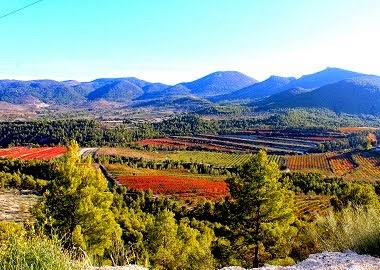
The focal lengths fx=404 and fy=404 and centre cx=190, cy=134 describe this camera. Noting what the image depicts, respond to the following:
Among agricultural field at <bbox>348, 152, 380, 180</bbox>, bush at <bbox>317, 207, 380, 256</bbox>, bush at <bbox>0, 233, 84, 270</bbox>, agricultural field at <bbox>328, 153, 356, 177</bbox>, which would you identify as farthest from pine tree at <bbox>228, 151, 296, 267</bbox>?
agricultural field at <bbox>328, 153, 356, 177</bbox>

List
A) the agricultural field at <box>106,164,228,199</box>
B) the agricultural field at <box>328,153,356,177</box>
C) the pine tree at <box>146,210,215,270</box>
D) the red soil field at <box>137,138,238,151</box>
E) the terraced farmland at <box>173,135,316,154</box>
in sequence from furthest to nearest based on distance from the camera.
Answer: the red soil field at <box>137,138,238,151</box> → the terraced farmland at <box>173,135,316,154</box> → the agricultural field at <box>328,153,356,177</box> → the agricultural field at <box>106,164,228,199</box> → the pine tree at <box>146,210,215,270</box>

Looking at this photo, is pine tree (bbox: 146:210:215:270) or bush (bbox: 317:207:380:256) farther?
pine tree (bbox: 146:210:215:270)

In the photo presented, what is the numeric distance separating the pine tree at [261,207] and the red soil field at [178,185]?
172 feet

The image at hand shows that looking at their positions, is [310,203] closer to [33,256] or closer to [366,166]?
[366,166]

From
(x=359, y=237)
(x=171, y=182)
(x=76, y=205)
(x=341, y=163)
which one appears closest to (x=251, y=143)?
(x=341, y=163)

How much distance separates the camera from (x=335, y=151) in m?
147

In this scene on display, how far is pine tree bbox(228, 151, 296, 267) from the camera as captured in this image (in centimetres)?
2178

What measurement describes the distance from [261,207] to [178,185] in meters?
61.6

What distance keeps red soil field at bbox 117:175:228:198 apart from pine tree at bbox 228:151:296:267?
52.3 m

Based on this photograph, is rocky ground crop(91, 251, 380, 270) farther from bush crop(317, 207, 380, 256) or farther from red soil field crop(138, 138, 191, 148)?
red soil field crop(138, 138, 191, 148)

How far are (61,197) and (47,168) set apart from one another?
7345cm

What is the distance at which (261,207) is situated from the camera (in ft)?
72.5

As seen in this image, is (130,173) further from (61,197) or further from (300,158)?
(61,197)

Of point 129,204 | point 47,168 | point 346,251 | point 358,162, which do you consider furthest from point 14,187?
point 358,162
